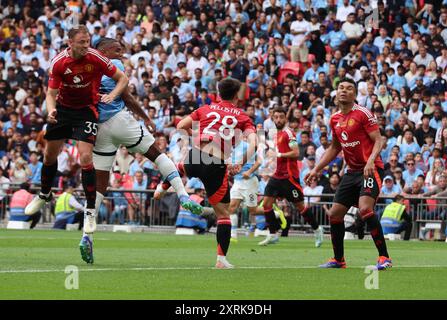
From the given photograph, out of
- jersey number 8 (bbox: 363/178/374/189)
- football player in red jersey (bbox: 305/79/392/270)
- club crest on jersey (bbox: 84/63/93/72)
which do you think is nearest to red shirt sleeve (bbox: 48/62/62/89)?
club crest on jersey (bbox: 84/63/93/72)

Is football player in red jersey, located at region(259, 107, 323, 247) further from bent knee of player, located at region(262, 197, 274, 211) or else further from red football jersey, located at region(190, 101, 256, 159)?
red football jersey, located at region(190, 101, 256, 159)

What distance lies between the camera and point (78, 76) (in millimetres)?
13555

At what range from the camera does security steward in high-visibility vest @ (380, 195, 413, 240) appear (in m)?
25.4

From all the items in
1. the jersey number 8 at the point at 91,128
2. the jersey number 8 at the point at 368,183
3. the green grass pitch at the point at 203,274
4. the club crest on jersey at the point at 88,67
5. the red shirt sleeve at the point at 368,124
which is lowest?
the green grass pitch at the point at 203,274

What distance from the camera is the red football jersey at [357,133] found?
1389 cm

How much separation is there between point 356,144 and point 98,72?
Answer: 11.1 feet

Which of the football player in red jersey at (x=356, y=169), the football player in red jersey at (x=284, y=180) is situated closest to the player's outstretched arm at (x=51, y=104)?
the football player in red jersey at (x=356, y=169)

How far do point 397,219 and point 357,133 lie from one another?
11941 mm

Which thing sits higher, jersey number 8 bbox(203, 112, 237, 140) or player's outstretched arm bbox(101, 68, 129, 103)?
player's outstretched arm bbox(101, 68, 129, 103)

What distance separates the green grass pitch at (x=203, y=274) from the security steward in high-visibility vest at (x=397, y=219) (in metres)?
6.01

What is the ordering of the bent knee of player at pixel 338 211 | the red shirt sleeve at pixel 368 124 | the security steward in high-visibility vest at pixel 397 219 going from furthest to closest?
1. the security steward in high-visibility vest at pixel 397 219
2. the bent knee of player at pixel 338 211
3. the red shirt sleeve at pixel 368 124

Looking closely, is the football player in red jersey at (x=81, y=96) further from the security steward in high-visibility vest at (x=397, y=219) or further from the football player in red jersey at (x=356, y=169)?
the security steward in high-visibility vest at (x=397, y=219)

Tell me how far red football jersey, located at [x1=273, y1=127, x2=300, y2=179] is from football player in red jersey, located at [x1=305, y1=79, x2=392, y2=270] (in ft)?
24.6

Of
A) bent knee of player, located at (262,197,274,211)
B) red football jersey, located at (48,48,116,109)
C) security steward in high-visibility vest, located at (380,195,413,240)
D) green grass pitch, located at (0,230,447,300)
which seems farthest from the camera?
security steward in high-visibility vest, located at (380,195,413,240)
